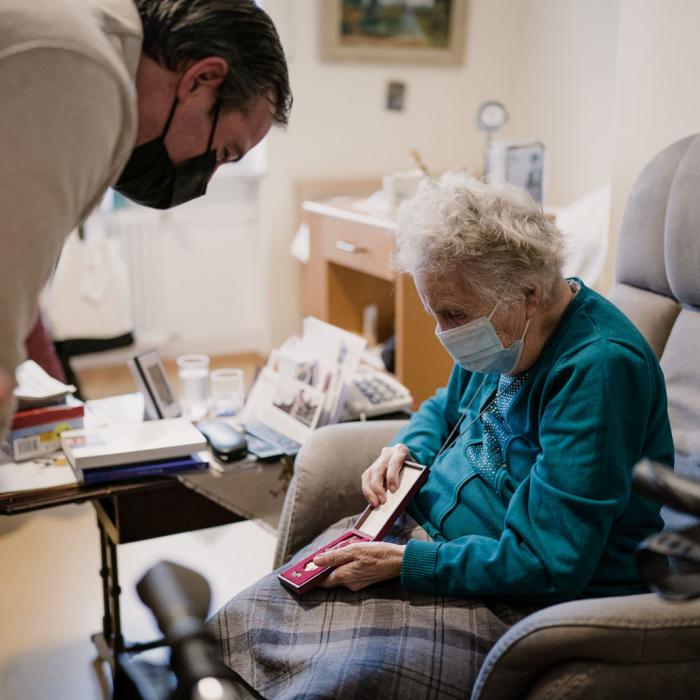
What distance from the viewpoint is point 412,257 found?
1.36 metres

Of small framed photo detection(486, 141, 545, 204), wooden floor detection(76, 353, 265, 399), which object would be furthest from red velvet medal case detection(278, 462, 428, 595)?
wooden floor detection(76, 353, 265, 399)

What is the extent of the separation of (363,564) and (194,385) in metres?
0.87

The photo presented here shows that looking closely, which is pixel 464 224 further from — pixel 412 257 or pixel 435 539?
pixel 435 539

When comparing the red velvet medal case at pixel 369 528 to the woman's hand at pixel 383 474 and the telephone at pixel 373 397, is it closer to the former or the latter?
the woman's hand at pixel 383 474

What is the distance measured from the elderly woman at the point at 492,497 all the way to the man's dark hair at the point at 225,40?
402mm

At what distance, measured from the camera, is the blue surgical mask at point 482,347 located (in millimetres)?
1324

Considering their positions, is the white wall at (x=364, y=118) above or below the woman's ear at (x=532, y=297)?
above

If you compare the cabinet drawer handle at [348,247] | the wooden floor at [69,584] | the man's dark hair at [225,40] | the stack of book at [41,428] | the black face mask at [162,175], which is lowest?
the wooden floor at [69,584]

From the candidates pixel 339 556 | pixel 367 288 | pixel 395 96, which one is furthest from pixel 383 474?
pixel 395 96

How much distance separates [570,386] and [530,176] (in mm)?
1755

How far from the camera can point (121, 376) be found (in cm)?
400

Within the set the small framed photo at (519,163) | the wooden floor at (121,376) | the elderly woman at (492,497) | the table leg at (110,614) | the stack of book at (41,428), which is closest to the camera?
the elderly woman at (492,497)

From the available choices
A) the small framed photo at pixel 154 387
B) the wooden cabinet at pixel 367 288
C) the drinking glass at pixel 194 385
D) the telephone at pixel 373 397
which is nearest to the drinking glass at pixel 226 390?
the drinking glass at pixel 194 385

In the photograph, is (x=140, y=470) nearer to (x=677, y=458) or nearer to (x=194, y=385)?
(x=194, y=385)
